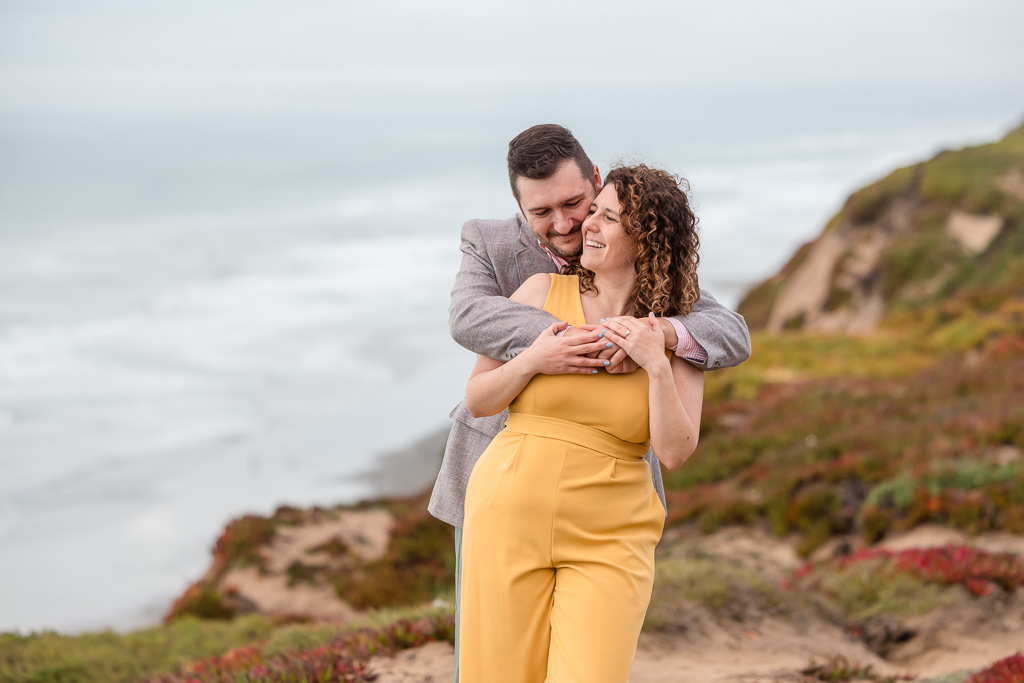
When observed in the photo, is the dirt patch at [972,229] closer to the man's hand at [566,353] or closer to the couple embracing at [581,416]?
the couple embracing at [581,416]

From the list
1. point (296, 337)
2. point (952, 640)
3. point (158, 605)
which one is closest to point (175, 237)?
point (296, 337)

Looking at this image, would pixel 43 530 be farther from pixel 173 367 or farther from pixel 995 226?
pixel 995 226

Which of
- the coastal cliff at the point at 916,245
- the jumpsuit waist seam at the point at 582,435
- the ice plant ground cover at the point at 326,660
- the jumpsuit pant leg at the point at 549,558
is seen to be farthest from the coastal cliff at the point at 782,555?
the jumpsuit waist seam at the point at 582,435

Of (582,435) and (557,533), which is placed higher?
(582,435)

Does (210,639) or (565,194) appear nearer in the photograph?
(565,194)

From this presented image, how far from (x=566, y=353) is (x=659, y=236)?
573mm

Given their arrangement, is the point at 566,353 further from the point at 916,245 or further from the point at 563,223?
the point at 916,245

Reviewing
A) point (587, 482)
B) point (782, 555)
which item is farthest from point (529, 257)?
point (782, 555)

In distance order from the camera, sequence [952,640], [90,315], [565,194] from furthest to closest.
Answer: [90,315]
[952,640]
[565,194]

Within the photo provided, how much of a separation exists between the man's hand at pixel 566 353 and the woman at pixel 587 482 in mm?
13

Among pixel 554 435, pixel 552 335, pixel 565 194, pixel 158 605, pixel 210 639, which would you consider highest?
pixel 565 194

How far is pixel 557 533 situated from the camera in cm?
297

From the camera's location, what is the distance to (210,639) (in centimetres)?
836

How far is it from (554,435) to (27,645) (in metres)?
6.57
